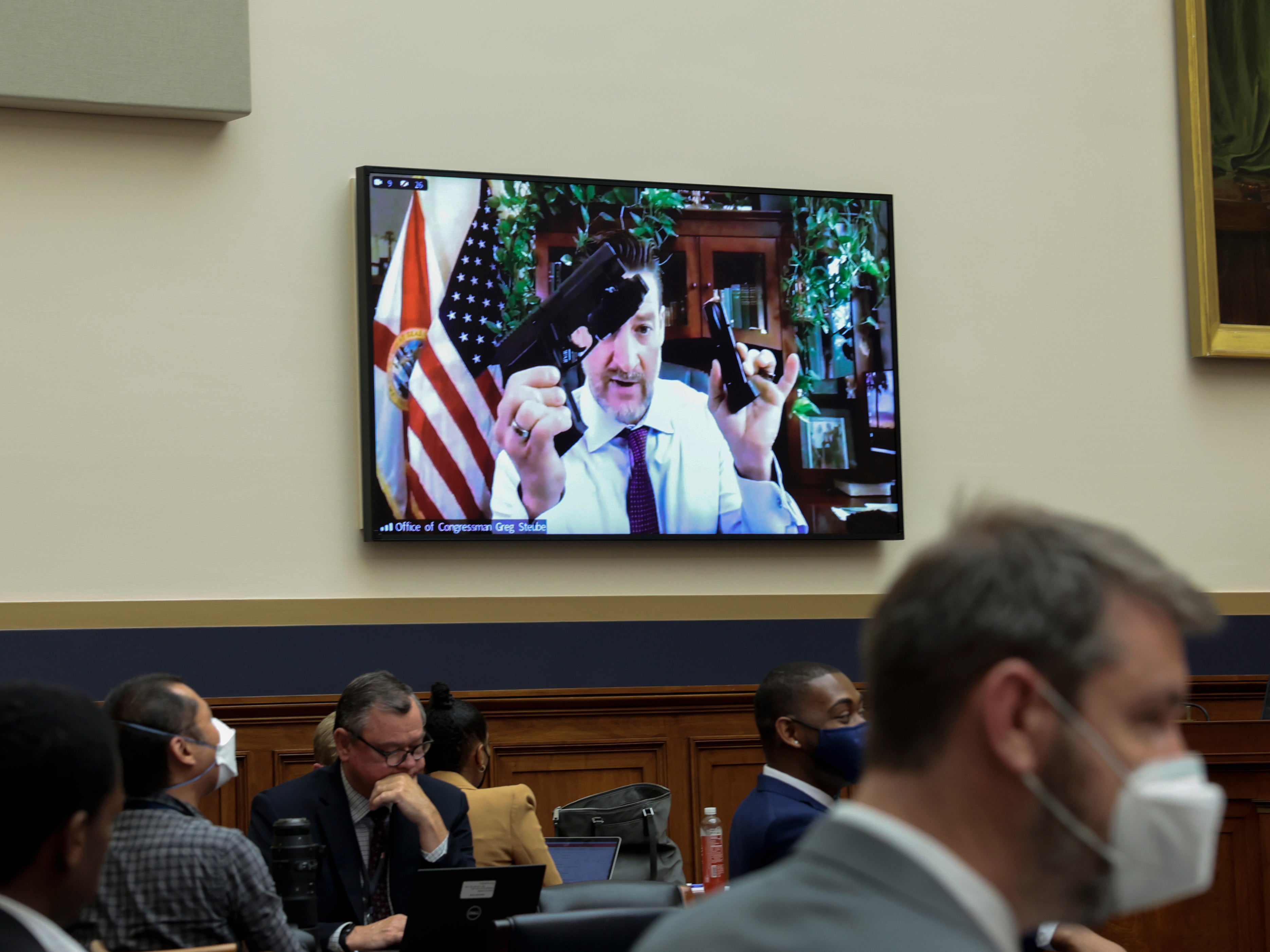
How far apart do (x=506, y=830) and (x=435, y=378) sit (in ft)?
7.85

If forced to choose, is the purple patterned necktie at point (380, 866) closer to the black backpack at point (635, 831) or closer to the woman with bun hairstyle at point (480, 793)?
the woman with bun hairstyle at point (480, 793)

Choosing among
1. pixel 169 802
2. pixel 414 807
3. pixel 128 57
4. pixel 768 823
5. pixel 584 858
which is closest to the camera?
pixel 169 802

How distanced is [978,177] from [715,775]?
334 centimetres

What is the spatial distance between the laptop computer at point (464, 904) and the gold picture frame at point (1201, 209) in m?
5.28

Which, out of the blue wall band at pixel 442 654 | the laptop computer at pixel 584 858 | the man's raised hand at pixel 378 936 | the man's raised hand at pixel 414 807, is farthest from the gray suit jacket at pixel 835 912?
the blue wall band at pixel 442 654

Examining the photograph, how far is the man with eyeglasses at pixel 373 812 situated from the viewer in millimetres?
4215

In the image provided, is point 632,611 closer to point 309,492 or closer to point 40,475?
point 309,492

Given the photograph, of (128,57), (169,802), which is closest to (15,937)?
(169,802)

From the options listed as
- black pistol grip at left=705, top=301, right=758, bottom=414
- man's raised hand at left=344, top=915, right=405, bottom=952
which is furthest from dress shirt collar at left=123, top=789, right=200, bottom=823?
black pistol grip at left=705, top=301, right=758, bottom=414

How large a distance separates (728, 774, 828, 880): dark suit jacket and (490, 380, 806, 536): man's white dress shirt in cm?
266

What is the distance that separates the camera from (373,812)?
4312 mm

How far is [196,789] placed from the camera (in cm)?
339

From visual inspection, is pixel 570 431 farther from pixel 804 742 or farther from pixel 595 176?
pixel 804 742

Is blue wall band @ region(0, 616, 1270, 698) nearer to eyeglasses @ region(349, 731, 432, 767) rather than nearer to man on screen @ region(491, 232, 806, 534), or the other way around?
man on screen @ region(491, 232, 806, 534)
